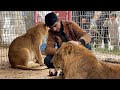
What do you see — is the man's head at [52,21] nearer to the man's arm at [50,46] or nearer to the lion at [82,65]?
the man's arm at [50,46]

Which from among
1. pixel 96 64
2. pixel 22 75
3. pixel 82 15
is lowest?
pixel 22 75

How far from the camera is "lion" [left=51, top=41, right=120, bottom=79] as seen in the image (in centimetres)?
377

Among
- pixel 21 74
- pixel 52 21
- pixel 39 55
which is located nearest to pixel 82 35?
pixel 52 21

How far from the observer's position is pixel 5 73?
21.1 feet

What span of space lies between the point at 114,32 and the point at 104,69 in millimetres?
4271

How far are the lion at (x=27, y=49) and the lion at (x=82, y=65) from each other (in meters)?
2.89

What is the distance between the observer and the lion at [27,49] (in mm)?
6945

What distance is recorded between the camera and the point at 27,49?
7.19 metres

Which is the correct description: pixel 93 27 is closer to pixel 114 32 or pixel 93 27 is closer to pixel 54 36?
pixel 114 32

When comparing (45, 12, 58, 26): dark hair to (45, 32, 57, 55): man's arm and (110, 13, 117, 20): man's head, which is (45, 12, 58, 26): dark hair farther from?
(110, 13, 117, 20): man's head

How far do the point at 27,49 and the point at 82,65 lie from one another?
11.4 ft

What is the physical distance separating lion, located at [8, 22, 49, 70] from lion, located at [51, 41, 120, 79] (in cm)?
289

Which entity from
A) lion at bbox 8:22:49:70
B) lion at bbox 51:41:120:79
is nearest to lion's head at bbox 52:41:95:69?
lion at bbox 51:41:120:79
